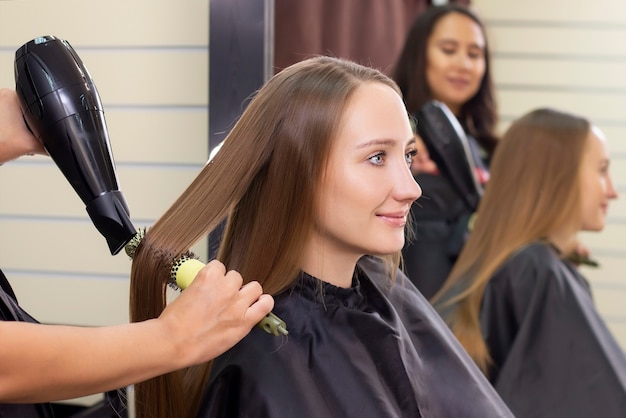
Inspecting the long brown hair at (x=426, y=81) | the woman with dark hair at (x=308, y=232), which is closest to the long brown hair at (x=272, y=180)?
the woman with dark hair at (x=308, y=232)

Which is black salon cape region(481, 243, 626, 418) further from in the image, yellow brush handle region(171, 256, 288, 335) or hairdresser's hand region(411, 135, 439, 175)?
yellow brush handle region(171, 256, 288, 335)

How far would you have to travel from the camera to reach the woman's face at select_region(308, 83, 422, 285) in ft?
4.02

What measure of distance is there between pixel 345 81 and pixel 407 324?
42 cm

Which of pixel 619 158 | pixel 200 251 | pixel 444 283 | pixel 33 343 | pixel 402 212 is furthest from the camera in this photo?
pixel 619 158

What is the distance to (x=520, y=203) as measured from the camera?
206cm

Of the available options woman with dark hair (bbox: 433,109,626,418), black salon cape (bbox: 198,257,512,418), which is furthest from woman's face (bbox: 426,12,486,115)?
black salon cape (bbox: 198,257,512,418)

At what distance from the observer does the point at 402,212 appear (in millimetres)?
1242

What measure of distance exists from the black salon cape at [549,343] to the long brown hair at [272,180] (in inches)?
33.0

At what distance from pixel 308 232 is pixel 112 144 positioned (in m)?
0.83

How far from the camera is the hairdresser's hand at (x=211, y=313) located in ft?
2.90

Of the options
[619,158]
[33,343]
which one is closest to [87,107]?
[33,343]

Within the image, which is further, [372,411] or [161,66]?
[161,66]

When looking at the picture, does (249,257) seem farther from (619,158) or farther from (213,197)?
(619,158)

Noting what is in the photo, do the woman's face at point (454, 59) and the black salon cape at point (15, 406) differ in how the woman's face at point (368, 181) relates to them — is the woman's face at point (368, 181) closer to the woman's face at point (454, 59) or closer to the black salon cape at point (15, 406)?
the black salon cape at point (15, 406)
